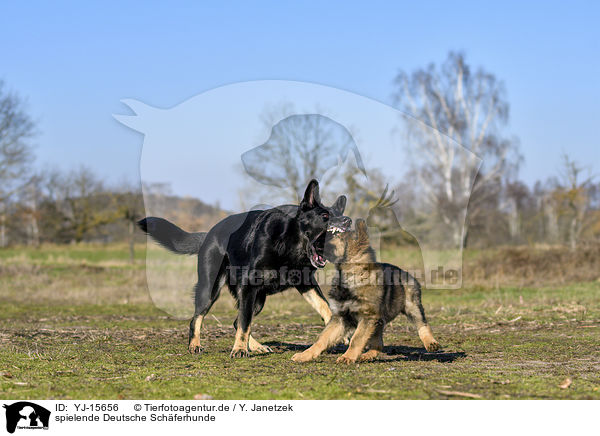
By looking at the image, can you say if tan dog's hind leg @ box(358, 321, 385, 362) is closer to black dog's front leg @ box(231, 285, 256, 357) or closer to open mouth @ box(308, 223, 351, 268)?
open mouth @ box(308, 223, 351, 268)

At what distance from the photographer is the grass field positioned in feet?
18.3

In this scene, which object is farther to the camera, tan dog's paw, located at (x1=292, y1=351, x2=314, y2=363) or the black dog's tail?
the black dog's tail

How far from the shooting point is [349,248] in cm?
805

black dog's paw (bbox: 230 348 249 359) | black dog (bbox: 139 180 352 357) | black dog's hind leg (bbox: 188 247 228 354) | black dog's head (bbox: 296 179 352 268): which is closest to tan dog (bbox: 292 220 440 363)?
black dog's head (bbox: 296 179 352 268)

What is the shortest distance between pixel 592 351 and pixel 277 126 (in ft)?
19.1

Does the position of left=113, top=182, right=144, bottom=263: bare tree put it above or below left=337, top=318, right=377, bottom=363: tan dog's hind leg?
above

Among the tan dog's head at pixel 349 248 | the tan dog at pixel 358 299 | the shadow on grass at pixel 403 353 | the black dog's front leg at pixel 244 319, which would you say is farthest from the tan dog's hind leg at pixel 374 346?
the black dog's front leg at pixel 244 319

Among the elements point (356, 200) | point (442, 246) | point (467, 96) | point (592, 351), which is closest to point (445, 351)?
point (592, 351)

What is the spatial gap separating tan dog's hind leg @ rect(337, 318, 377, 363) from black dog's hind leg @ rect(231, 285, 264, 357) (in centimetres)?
147

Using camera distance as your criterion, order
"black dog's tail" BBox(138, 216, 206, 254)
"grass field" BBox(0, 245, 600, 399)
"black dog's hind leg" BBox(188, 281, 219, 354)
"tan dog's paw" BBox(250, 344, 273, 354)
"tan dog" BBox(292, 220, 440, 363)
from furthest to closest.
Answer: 1. "black dog's tail" BBox(138, 216, 206, 254)
2. "black dog's hind leg" BBox(188, 281, 219, 354)
3. "tan dog's paw" BBox(250, 344, 273, 354)
4. "tan dog" BBox(292, 220, 440, 363)
5. "grass field" BBox(0, 245, 600, 399)

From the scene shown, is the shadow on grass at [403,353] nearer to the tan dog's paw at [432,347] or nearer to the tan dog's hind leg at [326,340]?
the tan dog's paw at [432,347]

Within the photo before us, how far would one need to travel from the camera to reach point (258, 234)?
8.50 m
